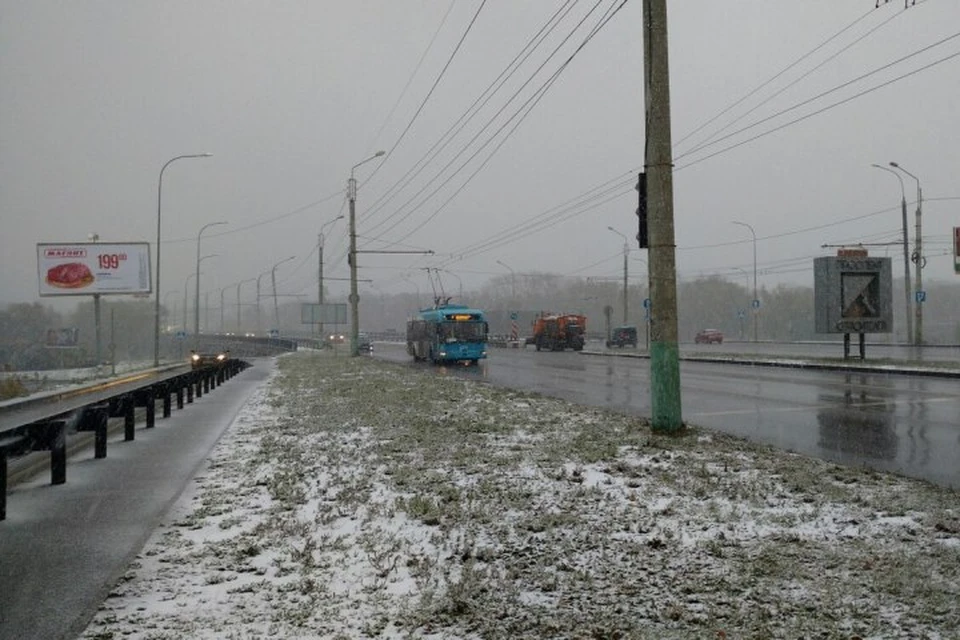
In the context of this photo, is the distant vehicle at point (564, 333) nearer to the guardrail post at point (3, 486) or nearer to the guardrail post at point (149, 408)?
the guardrail post at point (149, 408)

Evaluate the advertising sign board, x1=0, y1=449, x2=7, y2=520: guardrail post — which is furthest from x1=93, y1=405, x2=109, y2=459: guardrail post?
the advertising sign board

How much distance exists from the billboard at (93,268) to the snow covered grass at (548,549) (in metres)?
49.0

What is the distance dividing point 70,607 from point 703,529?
14.5 feet

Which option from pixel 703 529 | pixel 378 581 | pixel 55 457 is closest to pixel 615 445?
pixel 703 529

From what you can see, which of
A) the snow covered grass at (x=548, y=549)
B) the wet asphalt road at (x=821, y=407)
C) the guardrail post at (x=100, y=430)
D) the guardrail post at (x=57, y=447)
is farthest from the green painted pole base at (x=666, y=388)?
the guardrail post at (x=100, y=430)

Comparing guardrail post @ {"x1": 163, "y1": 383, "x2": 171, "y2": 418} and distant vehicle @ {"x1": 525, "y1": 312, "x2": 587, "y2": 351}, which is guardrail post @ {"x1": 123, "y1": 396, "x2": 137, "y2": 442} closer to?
guardrail post @ {"x1": 163, "y1": 383, "x2": 171, "y2": 418}

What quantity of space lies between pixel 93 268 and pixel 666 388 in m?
51.6

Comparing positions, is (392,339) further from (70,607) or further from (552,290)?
(70,607)

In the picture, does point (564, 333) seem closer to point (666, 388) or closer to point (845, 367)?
point (845, 367)

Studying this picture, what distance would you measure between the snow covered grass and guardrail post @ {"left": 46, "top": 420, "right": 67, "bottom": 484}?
1629mm

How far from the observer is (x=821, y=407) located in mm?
15664

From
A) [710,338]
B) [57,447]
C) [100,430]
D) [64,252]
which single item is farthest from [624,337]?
[57,447]

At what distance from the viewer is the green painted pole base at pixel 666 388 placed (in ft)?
36.1

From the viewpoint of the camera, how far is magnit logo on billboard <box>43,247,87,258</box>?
5288 centimetres
